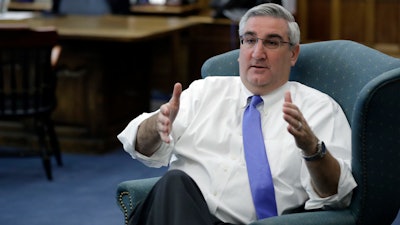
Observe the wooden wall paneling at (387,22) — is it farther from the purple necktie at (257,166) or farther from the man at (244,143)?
the purple necktie at (257,166)

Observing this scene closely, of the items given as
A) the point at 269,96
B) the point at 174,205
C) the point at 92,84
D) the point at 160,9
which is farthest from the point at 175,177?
the point at 160,9

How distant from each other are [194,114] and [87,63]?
276cm

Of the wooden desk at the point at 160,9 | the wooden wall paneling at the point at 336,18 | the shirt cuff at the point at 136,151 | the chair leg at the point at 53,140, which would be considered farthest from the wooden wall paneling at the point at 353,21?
the shirt cuff at the point at 136,151

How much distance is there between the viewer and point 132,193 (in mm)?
2818

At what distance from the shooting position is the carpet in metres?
4.29

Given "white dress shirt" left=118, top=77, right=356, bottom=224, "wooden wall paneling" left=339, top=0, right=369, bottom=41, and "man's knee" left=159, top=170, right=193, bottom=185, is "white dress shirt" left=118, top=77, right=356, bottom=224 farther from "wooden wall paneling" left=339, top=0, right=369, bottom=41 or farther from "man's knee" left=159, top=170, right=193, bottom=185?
"wooden wall paneling" left=339, top=0, right=369, bottom=41

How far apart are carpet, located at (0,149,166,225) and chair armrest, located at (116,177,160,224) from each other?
1.35 m

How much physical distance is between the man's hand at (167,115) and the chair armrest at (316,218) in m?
0.35

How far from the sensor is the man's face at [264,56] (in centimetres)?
288

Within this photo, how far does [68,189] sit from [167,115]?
235 cm

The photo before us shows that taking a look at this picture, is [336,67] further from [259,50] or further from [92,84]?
[92,84]

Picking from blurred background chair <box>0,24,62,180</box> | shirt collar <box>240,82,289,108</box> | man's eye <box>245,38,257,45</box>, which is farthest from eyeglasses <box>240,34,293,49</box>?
blurred background chair <box>0,24,62,180</box>

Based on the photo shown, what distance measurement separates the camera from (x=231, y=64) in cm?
320

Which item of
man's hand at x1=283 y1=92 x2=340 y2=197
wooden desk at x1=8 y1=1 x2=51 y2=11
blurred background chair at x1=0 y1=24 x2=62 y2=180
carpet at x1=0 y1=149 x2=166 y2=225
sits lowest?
carpet at x1=0 y1=149 x2=166 y2=225
